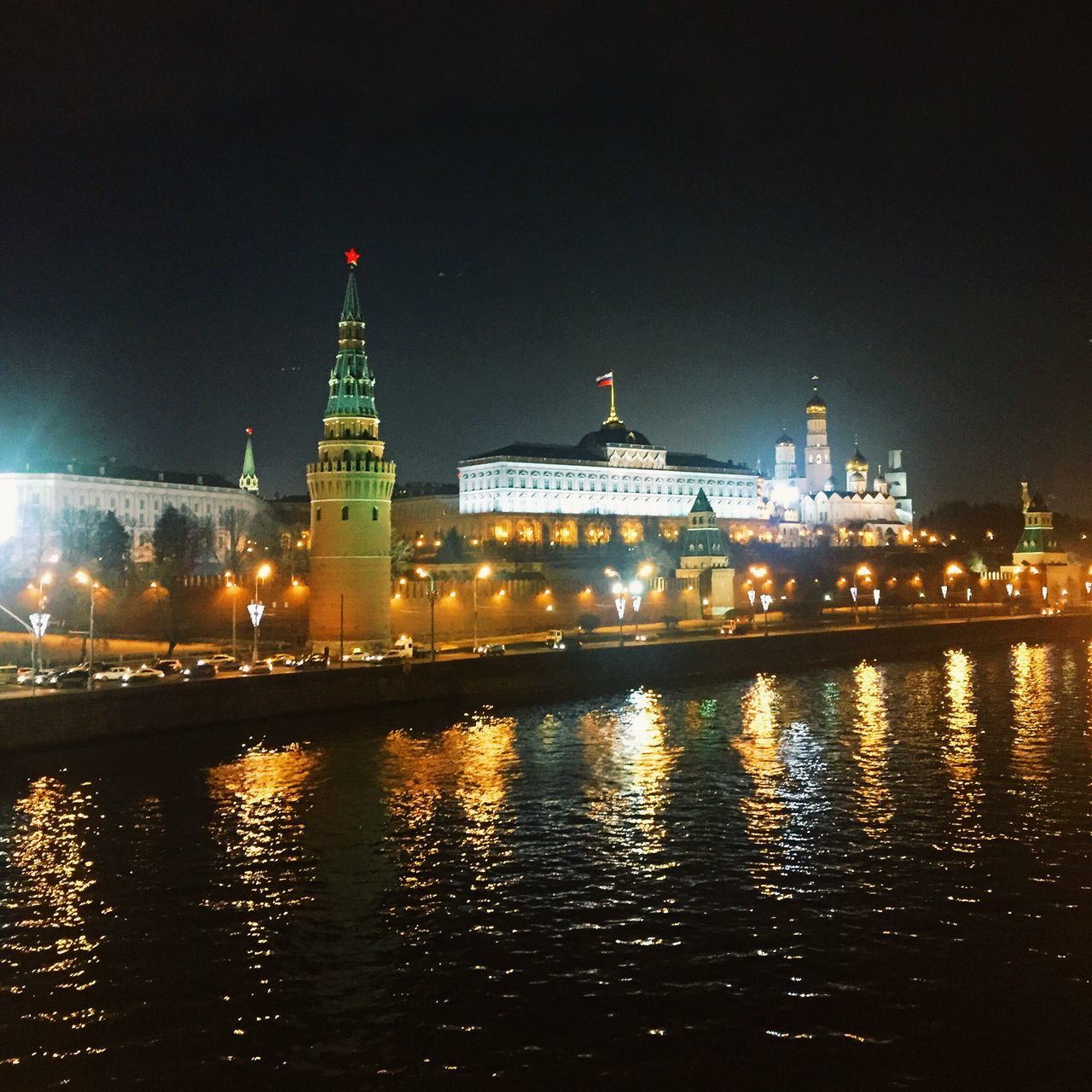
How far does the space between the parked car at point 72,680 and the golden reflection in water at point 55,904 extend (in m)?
12.2

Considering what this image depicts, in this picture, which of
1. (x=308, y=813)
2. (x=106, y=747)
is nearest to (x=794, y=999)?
(x=308, y=813)

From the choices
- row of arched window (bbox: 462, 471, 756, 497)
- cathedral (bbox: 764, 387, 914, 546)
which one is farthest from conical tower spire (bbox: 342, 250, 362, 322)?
cathedral (bbox: 764, 387, 914, 546)

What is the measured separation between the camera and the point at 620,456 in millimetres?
150000

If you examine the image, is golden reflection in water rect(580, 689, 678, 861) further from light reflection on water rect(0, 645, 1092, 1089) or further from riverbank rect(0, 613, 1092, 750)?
riverbank rect(0, 613, 1092, 750)

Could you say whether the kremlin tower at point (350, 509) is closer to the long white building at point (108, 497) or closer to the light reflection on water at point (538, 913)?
the light reflection on water at point (538, 913)

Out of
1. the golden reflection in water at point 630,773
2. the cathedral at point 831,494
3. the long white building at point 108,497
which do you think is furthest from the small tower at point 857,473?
the golden reflection in water at point 630,773

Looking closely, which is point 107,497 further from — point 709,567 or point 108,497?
point 709,567

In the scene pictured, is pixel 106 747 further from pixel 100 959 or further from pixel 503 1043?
pixel 503 1043

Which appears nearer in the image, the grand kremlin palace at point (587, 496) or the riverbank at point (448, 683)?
the riverbank at point (448, 683)

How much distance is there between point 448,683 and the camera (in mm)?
49188

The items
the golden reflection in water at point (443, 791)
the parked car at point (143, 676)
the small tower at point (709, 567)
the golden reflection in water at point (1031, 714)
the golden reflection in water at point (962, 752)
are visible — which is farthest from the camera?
the small tower at point (709, 567)

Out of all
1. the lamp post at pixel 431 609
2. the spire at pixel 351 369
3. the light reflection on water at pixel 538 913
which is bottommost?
the light reflection on water at pixel 538 913

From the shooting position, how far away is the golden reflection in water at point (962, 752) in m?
27.2

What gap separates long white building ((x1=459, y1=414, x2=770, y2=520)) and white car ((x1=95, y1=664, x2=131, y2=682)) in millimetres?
87290
